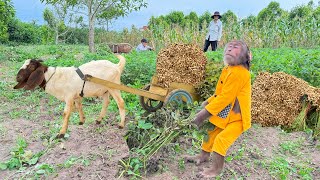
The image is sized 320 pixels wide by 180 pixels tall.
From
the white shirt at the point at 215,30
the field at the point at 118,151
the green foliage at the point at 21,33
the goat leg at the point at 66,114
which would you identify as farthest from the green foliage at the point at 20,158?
the green foliage at the point at 21,33

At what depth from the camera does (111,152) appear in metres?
4.14

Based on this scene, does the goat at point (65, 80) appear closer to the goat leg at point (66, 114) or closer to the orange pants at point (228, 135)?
the goat leg at point (66, 114)

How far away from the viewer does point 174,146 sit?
14.6 ft

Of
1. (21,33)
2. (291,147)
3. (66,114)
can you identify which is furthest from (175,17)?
(66,114)

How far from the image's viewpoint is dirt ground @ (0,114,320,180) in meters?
3.85

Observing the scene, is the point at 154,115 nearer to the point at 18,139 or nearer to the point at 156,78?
the point at 156,78

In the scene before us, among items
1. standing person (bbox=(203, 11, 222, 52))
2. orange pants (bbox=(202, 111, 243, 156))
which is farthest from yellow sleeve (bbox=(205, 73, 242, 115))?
standing person (bbox=(203, 11, 222, 52))

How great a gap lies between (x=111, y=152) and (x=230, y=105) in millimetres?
1514

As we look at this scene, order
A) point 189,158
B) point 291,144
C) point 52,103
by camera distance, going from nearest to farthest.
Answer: point 189,158 → point 291,144 → point 52,103

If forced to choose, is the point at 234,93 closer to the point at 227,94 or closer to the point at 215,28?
the point at 227,94

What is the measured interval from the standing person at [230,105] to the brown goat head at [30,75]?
6.56 ft

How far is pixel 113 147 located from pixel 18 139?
1371 millimetres

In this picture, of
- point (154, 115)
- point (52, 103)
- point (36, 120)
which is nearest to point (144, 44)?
point (52, 103)

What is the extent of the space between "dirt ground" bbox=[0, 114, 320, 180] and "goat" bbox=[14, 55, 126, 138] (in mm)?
Result: 385
